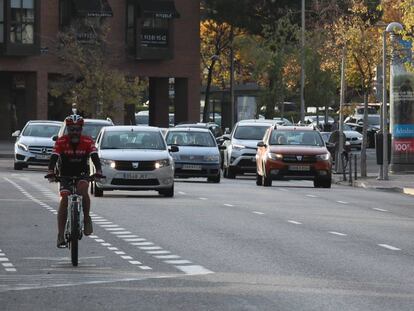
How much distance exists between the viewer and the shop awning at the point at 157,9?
85875 mm

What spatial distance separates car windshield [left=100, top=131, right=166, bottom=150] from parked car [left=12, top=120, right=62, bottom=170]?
14.0 meters

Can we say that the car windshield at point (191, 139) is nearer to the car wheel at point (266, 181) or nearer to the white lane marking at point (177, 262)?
the car wheel at point (266, 181)

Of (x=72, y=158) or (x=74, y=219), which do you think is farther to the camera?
(x=72, y=158)

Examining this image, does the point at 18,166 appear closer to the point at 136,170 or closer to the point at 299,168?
the point at 299,168

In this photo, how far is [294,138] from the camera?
4141 centimetres

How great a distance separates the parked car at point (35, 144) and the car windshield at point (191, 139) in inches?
195

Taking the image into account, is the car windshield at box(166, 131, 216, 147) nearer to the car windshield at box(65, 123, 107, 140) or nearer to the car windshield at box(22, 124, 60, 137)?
the car windshield at box(65, 123, 107, 140)

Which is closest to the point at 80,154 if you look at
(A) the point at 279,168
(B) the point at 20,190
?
(B) the point at 20,190

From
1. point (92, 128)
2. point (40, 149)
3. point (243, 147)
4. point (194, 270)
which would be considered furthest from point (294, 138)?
point (194, 270)

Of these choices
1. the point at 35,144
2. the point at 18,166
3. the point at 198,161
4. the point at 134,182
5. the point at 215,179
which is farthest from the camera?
the point at 18,166

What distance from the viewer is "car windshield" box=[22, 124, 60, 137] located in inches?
1964

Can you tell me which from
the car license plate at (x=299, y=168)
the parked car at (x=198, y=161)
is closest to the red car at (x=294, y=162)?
the car license plate at (x=299, y=168)

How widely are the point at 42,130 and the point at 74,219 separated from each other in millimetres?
33725

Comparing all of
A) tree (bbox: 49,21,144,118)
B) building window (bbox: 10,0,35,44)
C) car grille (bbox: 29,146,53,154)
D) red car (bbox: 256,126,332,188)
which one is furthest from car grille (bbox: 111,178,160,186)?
building window (bbox: 10,0,35,44)
